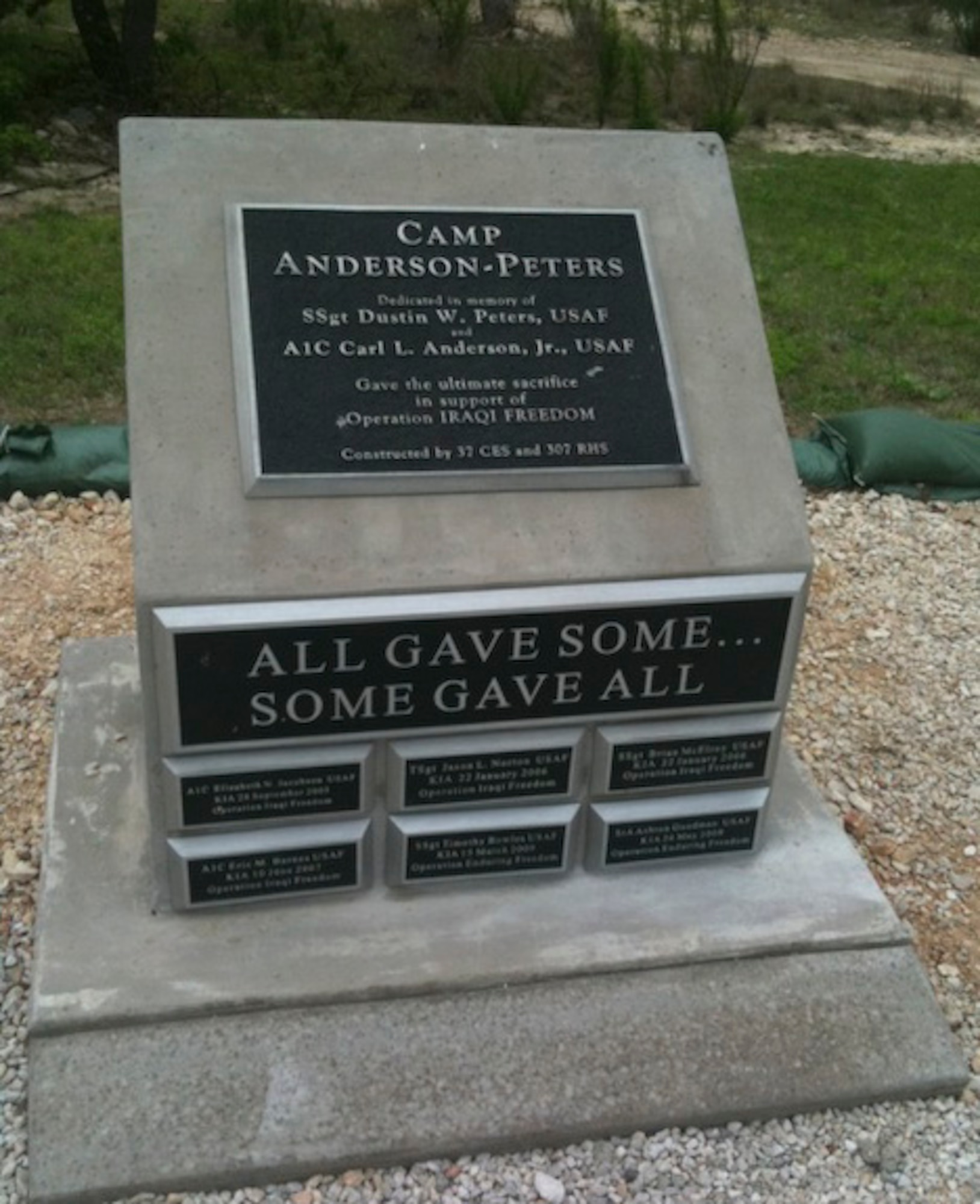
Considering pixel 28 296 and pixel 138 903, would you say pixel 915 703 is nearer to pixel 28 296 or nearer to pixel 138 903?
pixel 138 903

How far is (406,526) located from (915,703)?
2417 millimetres

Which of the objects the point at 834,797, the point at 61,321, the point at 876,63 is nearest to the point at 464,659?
the point at 834,797

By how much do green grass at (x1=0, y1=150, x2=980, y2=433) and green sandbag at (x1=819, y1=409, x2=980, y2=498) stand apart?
85cm

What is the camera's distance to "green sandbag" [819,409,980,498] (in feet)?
20.2

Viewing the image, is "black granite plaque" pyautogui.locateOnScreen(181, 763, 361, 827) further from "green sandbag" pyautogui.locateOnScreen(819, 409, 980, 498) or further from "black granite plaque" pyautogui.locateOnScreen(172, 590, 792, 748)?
"green sandbag" pyautogui.locateOnScreen(819, 409, 980, 498)

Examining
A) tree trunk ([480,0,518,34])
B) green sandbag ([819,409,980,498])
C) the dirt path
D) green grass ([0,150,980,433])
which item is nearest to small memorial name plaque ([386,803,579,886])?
green sandbag ([819,409,980,498])

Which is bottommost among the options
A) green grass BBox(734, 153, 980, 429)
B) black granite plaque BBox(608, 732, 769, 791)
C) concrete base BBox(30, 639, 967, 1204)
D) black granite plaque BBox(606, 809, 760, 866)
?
green grass BBox(734, 153, 980, 429)

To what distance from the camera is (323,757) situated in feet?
10.3

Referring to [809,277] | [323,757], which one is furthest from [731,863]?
[809,277]

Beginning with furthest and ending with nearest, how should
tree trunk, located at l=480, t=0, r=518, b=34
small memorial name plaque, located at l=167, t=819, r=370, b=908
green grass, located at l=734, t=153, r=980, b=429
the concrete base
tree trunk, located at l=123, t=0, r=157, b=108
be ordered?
tree trunk, located at l=480, t=0, r=518, b=34
tree trunk, located at l=123, t=0, r=157, b=108
green grass, located at l=734, t=153, r=980, b=429
small memorial name plaque, located at l=167, t=819, r=370, b=908
the concrete base

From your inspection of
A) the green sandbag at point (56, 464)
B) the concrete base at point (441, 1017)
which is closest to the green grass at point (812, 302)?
the green sandbag at point (56, 464)

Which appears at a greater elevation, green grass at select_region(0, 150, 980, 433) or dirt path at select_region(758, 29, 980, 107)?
green grass at select_region(0, 150, 980, 433)

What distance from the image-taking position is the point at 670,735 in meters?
3.34

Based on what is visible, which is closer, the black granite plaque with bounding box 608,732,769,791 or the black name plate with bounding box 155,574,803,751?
the black name plate with bounding box 155,574,803,751
